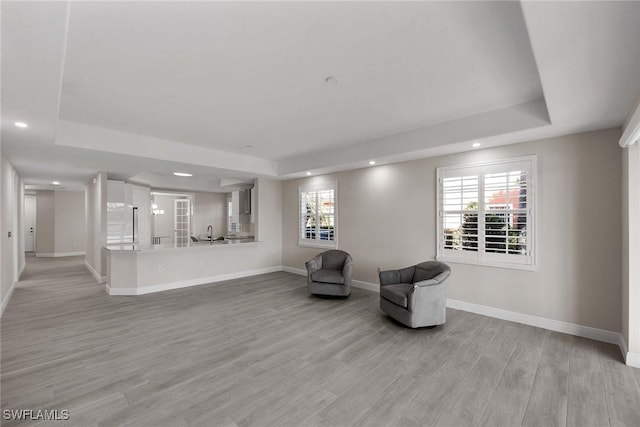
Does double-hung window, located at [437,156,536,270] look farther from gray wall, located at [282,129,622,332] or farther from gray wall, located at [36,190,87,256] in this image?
gray wall, located at [36,190,87,256]

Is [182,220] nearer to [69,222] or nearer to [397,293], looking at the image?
[69,222]

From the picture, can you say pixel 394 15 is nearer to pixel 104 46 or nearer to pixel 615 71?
pixel 615 71

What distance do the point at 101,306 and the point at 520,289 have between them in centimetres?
654

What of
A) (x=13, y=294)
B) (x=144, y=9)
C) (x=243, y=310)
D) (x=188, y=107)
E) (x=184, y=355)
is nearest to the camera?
(x=144, y=9)

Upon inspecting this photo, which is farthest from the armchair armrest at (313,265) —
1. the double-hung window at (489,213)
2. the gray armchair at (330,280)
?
the double-hung window at (489,213)

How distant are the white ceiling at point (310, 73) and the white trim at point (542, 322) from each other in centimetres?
245

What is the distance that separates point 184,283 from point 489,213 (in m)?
5.93

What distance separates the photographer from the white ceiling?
1767mm

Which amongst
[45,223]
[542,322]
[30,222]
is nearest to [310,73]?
[542,322]

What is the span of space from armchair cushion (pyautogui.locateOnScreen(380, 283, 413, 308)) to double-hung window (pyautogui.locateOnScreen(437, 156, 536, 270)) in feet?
3.52

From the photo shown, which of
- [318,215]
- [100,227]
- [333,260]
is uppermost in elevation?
[318,215]

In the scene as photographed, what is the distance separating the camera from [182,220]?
10.7 m

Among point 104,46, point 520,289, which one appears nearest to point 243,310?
point 104,46

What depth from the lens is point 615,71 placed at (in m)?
2.06
